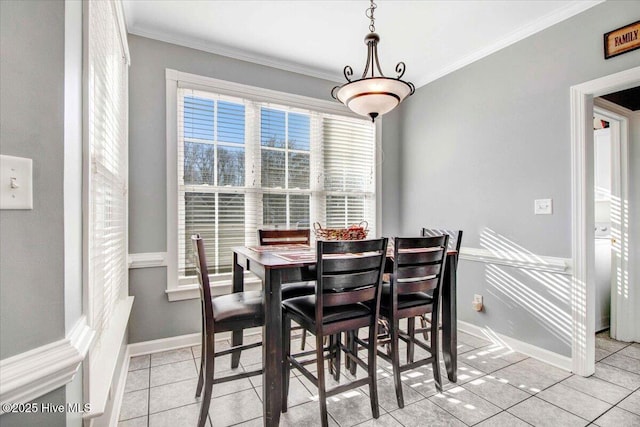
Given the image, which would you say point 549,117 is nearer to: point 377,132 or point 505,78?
point 505,78

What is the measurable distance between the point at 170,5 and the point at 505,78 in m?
2.83

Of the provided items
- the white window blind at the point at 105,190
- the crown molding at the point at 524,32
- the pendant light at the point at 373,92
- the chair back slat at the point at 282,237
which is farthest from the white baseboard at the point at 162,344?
the crown molding at the point at 524,32

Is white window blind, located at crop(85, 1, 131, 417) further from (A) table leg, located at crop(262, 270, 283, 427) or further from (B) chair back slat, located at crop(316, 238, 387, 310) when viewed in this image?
(B) chair back slat, located at crop(316, 238, 387, 310)

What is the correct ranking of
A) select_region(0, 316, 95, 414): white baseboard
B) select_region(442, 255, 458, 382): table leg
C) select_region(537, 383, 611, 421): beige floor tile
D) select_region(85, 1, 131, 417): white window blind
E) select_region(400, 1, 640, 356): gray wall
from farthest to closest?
select_region(400, 1, 640, 356): gray wall
select_region(442, 255, 458, 382): table leg
select_region(537, 383, 611, 421): beige floor tile
select_region(85, 1, 131, 417): white window blind
select_region(0, 316, 95, 414): white baseboard

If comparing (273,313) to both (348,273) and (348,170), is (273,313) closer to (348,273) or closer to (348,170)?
(348,273)

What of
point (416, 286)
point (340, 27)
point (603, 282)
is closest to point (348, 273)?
point (416, 286)

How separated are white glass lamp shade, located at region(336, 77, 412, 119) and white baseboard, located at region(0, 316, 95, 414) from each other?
178cm

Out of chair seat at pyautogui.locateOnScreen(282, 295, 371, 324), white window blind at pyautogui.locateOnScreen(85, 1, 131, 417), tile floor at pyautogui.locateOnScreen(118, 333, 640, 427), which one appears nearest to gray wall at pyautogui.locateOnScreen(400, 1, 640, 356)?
tile floor at pyautogui.locateOnScreen(118, 333, 640, 427)

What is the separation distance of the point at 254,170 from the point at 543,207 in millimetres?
2531

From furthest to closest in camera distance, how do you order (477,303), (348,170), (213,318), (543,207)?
(348,170) → (477,303) → (543,207) → (213,318)

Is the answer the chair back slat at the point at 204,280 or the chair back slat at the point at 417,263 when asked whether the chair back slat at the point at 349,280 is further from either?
Result: the chair back slat at the point at 204,280

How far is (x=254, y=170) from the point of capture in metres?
3.21

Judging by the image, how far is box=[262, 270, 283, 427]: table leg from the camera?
5.46ft

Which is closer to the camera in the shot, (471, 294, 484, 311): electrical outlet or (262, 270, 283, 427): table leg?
(262, 270, 283, 427): table leg
